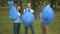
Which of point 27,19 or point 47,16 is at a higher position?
point 47,16

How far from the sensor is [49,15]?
890cm

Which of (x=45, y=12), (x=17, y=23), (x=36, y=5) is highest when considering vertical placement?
(x=45, y=12)

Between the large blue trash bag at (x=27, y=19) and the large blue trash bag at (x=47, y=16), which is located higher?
the large blue trash bag at (x=47, y=16)

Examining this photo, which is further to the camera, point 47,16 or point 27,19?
point 27,19

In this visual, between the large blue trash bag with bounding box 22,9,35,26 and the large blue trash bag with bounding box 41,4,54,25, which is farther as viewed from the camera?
the large blue trash bag with bounding box 22,9,35,26

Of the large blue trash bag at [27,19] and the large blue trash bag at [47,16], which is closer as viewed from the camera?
the large blue trash bag at [47,16]

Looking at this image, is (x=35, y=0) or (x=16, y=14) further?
(x=35, y=0)

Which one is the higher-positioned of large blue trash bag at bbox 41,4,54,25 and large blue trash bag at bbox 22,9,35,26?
large blue trash bag at bbox 41,4,54,25

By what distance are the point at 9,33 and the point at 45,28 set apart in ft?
11.8

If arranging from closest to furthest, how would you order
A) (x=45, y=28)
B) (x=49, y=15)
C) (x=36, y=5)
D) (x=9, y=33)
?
(x=49, y=15) < (x=45, y=28) < (x=9, y=33) < (x=36, y=5)

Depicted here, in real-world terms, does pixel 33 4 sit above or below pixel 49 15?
below

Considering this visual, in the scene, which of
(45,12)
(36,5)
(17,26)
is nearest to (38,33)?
(17,26)

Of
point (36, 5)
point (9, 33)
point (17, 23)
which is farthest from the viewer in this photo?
point (36, 5)

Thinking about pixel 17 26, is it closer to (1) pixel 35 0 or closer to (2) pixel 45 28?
(2) pixel 45 28
